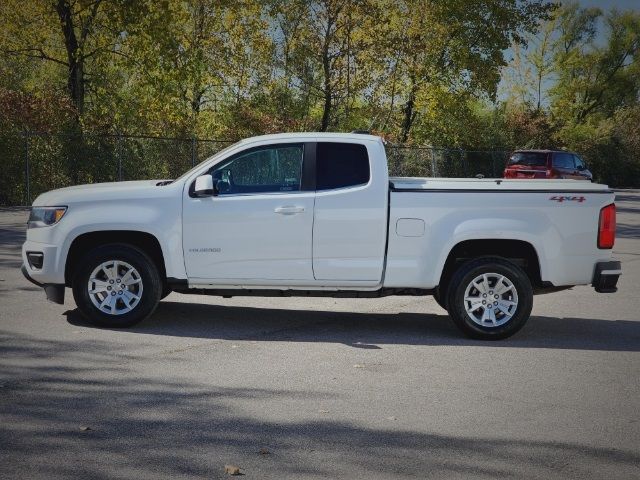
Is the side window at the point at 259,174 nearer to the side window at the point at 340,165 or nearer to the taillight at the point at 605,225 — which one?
the side window at the point at 340,165

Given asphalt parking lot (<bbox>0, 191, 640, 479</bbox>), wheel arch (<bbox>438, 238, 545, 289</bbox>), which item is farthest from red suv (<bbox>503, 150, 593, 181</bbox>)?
wheel arch (<bbox>438, 238, 545, 289</bbox>)

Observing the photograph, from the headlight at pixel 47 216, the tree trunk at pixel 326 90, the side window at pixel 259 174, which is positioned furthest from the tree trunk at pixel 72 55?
the side window at pixel 259 174

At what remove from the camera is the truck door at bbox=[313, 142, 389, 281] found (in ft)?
29.5

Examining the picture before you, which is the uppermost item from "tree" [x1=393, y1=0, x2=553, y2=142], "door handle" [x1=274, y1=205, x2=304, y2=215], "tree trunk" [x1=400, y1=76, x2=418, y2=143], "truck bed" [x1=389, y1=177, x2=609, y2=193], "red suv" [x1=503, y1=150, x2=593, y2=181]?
"tree" [x1=393, y1=0, x2=553, y2=142]

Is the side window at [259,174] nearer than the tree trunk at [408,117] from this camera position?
Yes

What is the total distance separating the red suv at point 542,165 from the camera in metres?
32.1

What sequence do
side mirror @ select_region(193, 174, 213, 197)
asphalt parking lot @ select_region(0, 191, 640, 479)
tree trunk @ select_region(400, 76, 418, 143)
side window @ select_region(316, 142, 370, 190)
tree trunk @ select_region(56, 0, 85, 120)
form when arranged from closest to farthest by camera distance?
1. asphalt parking lot @ select_region(0, 191, 640, 479)
2. side mirror @ select_region(193, 174, 213, 197)
3. side window @ select_region(316, 142, 370, 190)
4. tree trunk @ select_region(56, 0, 85, 120)
5. tree trunk @ select_region(400, 76, 418, 143)

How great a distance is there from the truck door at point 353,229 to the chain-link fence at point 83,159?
14865 millimetres

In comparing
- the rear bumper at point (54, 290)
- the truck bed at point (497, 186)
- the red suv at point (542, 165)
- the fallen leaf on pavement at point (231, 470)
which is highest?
the red suv at point (542, 165)

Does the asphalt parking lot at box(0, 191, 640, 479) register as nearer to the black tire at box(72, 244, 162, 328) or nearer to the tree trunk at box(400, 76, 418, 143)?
the black tire at box(72, 244, 162, 328)

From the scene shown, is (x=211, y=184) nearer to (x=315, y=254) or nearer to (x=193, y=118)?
(x=315, y=254)

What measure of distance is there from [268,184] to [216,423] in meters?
3.75

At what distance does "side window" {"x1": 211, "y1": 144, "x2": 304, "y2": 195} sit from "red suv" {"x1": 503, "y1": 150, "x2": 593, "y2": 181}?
23.6 meters

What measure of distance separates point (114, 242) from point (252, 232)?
141 centimetres
